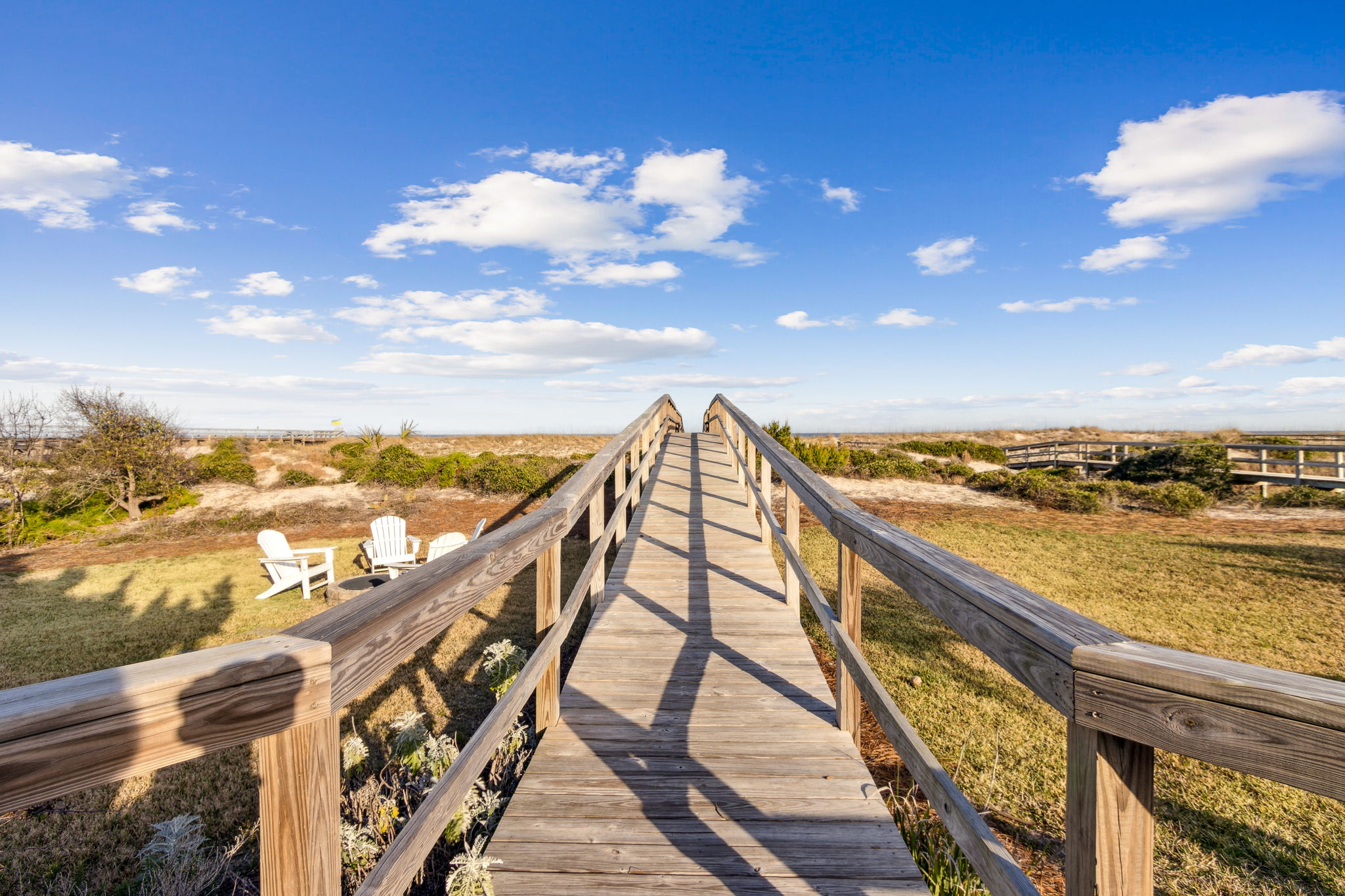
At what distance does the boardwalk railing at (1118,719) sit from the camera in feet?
2.39

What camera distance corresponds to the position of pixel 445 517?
38.0 feet

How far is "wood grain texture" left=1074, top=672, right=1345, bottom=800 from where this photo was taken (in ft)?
2.33

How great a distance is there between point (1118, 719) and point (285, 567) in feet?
27.9

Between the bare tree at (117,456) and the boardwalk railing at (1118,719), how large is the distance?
16560 mm

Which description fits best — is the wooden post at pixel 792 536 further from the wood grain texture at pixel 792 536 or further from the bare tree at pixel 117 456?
the bare tree at pixel 117 456

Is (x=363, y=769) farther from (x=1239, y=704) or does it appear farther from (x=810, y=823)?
(x=1239, y=704)

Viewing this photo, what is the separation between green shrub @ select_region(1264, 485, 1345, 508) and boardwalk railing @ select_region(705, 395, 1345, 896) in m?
13.9

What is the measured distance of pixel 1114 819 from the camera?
936 mm

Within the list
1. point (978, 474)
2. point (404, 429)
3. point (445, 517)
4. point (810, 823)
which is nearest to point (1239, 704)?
point (810, 823)

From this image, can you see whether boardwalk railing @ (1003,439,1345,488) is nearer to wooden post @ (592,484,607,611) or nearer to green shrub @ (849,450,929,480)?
green shrub @ (849,450,929,480)

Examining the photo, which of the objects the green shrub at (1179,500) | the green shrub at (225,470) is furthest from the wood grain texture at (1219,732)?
the green shrub at (225,470)

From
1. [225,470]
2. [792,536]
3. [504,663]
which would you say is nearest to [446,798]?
[504,663]

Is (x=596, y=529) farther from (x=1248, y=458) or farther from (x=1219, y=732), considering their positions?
(x=1248, y=458)

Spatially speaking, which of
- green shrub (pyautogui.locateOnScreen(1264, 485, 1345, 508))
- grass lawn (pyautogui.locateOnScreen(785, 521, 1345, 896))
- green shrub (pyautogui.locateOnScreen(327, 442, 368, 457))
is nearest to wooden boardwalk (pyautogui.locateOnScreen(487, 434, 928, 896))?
grass lawn (pyautogui.locateOnScreen(785, 521, 1345, 896))
